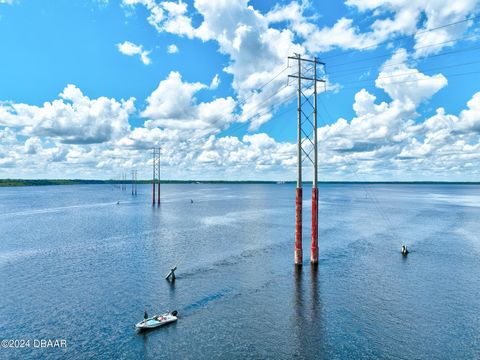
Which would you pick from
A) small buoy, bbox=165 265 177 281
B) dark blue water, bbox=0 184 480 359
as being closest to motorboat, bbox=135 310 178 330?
dark blue water, bbox=0 184 480 359

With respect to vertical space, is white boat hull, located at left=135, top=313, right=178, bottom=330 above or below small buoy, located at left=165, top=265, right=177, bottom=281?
below

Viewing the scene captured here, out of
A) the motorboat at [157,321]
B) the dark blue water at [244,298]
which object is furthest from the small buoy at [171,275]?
the motorboat at [157,321]

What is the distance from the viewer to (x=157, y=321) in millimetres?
29578

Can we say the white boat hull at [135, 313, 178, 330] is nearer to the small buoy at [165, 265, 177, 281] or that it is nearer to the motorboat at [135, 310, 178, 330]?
the motorboat at [135, 310, 178, 330]

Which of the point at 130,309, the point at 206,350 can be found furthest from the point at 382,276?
the point at 130,309

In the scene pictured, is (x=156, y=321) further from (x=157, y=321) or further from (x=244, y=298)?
(x=244, y=298)

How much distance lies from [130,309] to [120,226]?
61.6 metres

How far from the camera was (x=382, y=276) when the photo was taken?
44125 millimetres

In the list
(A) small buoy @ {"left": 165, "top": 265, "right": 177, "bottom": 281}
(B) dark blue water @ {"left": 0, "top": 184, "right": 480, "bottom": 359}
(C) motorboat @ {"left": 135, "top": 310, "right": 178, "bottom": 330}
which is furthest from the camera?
(A) small buoy @ {"left": 165, "top": 265, "right": 177, "bottom": 281}

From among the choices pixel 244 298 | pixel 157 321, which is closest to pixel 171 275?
pixel 244 298

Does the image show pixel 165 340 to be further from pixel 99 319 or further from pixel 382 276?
pixel 382 276

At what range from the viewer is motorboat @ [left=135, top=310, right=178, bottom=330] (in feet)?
95.2

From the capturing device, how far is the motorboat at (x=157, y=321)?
95.2 feet

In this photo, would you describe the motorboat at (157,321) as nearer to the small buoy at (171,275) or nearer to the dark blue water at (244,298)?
the dark blue water at (244,298)
